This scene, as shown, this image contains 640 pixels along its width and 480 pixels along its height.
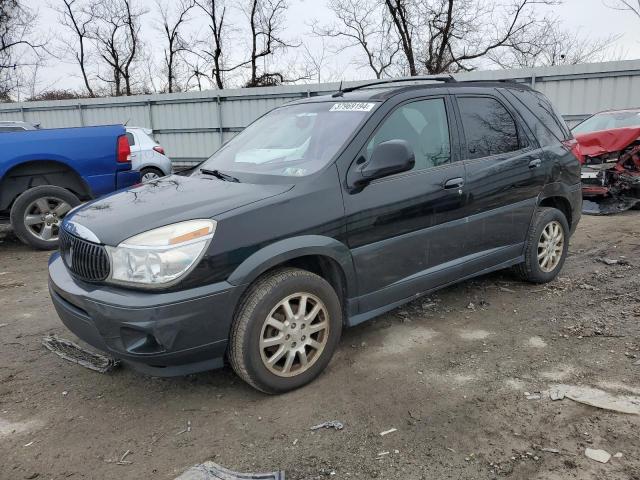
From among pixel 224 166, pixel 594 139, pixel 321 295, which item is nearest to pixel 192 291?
pixel 321 295

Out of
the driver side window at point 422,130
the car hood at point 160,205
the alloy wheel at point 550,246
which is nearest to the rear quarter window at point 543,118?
the alloy wheel at point 550,246

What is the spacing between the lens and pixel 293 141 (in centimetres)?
380

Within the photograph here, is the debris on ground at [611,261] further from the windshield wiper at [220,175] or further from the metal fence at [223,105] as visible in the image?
the metal fence at [223,105]

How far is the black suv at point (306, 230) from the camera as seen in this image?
108 inches

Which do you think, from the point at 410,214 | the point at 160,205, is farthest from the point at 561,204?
the point at 160,205

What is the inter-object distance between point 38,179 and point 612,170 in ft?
29.0

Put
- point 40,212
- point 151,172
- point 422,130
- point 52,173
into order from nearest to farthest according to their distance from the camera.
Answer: point 422,130 < point 40,212 < point 52,173 < point 151,172

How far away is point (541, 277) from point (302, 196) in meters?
2.89

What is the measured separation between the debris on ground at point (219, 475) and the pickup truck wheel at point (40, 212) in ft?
16.9

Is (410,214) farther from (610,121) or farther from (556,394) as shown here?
(610,121)

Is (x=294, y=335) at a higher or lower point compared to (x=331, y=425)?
higher

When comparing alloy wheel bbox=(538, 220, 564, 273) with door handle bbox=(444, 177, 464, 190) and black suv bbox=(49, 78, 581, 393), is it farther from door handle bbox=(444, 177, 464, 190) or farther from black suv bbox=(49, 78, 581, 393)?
door handle bbox=(444, 177, 464, 190)

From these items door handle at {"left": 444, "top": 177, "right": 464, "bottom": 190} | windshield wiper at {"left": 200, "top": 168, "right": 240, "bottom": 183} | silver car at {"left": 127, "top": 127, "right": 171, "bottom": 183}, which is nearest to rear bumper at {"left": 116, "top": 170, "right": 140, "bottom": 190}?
silver car at {"left": 127, "top": 127, "right": 171, "bottom": 183}

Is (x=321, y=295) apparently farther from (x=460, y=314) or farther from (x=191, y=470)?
(x=460, y=314)
